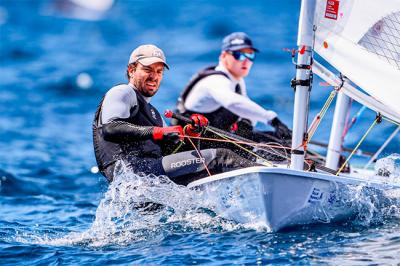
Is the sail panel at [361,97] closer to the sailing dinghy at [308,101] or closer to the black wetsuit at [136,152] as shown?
the sailing dinghy at [308,101]

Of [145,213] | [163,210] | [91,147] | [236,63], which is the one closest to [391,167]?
[163,210]

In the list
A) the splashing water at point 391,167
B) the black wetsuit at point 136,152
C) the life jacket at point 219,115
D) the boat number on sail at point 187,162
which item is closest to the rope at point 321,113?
the black wetsuit at point 136,152

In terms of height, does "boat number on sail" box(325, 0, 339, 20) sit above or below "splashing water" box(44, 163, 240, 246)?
above

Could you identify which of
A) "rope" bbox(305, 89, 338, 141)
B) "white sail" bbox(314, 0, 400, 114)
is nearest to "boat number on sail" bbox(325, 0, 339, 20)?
"white sail" bbox(314, 0, 400, 114)

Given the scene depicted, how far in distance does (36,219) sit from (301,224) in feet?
7.34

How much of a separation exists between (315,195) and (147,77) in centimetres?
137

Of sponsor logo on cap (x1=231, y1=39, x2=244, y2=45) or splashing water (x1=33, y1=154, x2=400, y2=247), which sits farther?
sponsor logo on cap (x1=231, y1=39, x2=244, y2=45)

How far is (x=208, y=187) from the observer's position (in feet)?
16.9

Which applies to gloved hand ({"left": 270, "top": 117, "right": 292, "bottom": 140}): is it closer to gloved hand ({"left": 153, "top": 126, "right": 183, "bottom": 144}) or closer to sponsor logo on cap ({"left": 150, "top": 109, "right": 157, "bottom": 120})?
sponsor logo on cap ({"left": 150, "top": 109, "right": 157, "bottom": 120})

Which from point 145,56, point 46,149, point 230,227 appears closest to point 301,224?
point 230,227

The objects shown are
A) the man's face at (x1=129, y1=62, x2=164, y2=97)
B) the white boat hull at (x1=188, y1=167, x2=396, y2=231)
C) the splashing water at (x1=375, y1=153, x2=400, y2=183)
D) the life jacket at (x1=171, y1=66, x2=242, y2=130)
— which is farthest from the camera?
the life jacket at (x1=171, y1=66, x2=242, y2=130)

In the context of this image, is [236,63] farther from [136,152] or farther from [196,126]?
[196,126]

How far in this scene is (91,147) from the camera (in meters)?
10.3

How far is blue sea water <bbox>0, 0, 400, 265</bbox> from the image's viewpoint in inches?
190
